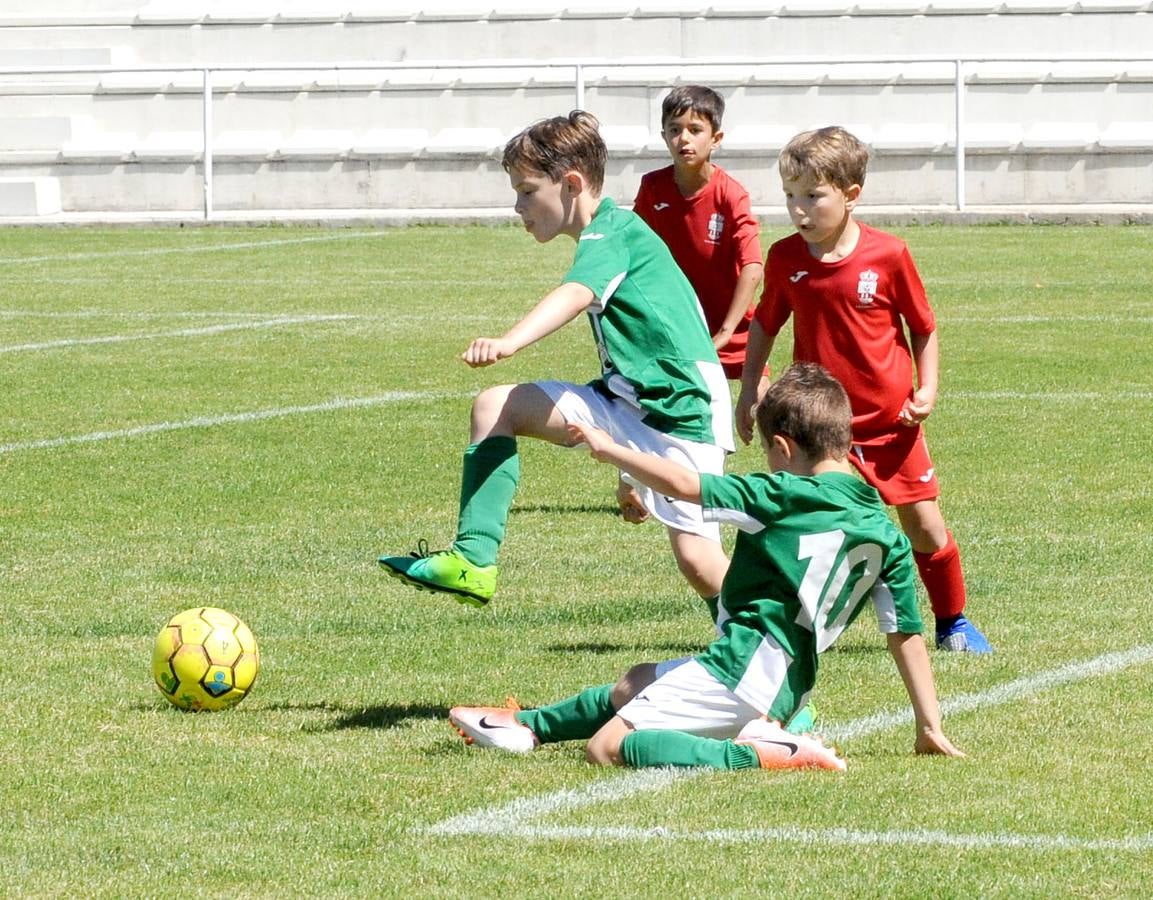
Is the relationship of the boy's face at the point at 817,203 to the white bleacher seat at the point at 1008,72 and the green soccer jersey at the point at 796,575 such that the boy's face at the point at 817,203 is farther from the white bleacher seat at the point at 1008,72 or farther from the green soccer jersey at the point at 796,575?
the white bleacher seat at the point at 1008,72

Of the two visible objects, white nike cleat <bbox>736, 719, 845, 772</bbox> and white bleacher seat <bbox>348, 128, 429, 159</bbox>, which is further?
white bleacher seat <bbox>348, 128, 429, 159</bbox>

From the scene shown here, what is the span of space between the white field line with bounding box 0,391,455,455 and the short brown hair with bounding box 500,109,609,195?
226 inches

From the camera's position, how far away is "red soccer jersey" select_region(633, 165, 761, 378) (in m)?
9.09

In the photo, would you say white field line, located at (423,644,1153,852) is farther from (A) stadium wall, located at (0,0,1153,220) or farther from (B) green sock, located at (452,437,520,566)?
(A) stadium wall, located at (0,0,1153,220)

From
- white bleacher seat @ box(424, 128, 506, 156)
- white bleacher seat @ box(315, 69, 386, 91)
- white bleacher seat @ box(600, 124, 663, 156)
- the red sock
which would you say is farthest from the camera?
white bleacher seat @ box(315, 69, 386, 91)

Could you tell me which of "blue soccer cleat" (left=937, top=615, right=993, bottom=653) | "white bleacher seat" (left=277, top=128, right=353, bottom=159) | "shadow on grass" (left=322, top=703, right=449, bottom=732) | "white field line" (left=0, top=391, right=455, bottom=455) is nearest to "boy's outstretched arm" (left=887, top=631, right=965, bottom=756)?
"shadow on grass" (left=322, top=703, right=449, bottom=732)

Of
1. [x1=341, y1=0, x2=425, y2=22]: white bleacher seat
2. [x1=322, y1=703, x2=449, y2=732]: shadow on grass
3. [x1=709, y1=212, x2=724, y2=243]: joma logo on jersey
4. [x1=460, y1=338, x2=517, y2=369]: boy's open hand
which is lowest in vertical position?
[x1=322, y1=703, x2=449, y2=732]: shadow on grass

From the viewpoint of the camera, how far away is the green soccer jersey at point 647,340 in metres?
6.11

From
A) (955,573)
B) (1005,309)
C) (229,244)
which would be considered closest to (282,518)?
(955,573)

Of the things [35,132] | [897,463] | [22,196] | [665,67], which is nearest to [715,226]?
[897,463]

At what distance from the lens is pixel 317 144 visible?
29.9 meters

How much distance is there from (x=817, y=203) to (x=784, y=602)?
1.73 m

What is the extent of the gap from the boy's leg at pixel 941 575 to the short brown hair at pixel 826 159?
3.56 feet

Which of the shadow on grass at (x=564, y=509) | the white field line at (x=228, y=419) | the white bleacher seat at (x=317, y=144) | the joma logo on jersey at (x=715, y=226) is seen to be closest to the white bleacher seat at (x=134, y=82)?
the white bleacher seat at (x=317, y=144)
